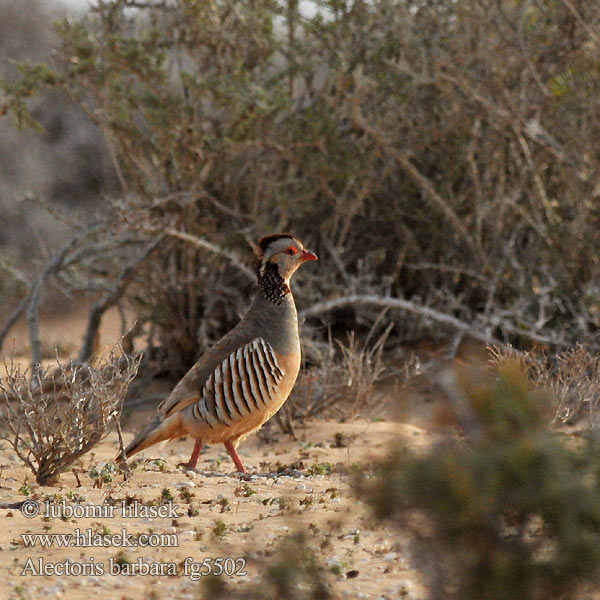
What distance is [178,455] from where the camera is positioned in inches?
303

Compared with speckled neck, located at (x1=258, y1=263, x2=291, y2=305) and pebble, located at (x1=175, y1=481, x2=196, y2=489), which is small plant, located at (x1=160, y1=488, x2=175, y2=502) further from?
speckled neck, located at (x1=258, y1=263, x2=291, y2=305)

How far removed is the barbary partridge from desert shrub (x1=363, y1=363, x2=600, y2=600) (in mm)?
3421

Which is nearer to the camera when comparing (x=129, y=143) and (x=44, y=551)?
(x=44, y=551)

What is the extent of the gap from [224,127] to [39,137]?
1220 centimetres

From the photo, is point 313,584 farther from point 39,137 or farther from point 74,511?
point 39,137

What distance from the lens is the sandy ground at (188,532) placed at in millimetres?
3861

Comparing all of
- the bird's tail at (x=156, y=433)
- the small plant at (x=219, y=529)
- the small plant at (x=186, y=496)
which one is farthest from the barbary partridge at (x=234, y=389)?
the small plant at (x=219, y=529)

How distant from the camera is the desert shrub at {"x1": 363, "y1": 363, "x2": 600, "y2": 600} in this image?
8.76 ft

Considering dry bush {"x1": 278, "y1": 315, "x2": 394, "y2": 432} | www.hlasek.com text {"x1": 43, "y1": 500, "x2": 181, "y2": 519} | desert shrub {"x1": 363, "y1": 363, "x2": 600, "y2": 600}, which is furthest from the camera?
dry bush {"x1": 278, "y1": 315, "x2": 394, "y2": 432}

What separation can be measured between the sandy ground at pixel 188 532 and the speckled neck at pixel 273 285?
1.14 meters

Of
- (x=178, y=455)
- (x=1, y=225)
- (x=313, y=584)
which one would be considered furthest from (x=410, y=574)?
(x=1, y=225)

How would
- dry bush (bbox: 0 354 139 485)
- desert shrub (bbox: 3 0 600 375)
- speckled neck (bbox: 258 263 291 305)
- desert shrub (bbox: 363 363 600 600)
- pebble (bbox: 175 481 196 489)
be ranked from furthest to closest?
desert shrub (bbox: 3 0 600 375) < speckled neck (bbox: 258 263 291 305) < pebble (bbox: 175 481 196 489) < dry bush (bbox: 0 354 139 485) < desert shrub (bbox: 363 363 600 600)

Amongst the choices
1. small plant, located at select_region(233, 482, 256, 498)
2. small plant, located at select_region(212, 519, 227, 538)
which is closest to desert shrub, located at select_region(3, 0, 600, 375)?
small plant, located at select_region(233, 482, 256, 498)

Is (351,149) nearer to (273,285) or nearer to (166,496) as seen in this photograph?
(273,285)
